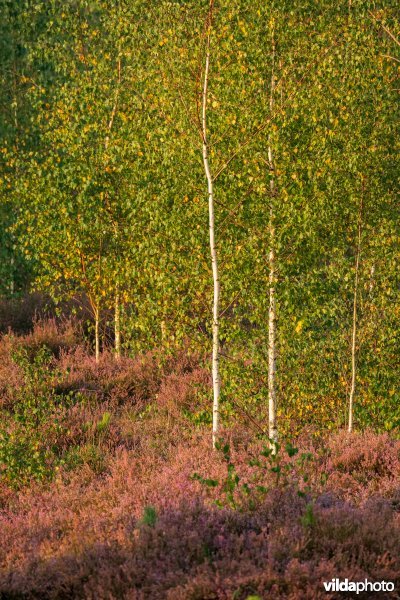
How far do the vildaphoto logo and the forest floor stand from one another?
0.05m

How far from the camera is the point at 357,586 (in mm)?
6984

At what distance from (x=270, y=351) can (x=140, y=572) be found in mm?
6099

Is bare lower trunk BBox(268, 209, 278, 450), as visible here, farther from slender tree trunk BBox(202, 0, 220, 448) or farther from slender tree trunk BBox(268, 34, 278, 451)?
slender tree trunk BBox(202, 0, 220, 448)

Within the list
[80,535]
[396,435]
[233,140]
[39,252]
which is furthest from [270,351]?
[39,252]

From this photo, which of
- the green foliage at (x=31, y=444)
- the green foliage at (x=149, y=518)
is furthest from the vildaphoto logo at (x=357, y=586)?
the green foliage at (x=31, y=444)

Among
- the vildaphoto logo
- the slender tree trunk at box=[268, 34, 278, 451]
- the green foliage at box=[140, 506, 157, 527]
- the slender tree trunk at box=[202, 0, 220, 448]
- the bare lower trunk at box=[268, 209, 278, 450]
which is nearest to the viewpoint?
the vildaphoto logo

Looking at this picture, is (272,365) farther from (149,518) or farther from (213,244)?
(149,518)

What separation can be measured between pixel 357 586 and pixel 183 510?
2.35 m

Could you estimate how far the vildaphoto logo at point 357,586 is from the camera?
691cm

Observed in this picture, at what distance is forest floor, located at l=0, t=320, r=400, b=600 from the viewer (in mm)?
7219

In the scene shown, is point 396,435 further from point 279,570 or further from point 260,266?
point 279,570

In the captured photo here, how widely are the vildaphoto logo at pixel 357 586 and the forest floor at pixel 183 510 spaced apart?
0.05 metres

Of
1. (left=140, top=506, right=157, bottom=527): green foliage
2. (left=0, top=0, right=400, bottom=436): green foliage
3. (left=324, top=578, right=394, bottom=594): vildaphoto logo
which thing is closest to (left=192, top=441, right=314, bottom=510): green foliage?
(left=140, top=506, right=157, bottom=527): green foliage

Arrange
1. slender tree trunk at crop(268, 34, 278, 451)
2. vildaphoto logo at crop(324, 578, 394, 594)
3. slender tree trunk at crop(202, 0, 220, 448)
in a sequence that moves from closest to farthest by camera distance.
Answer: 1. vildaphoto logo at crop(324, 578, 394, 594)
2. slender tree trunk at crop(202, 0, 220, 448)
3. slender tree trunk at crop(268, 34, 278, 451)
